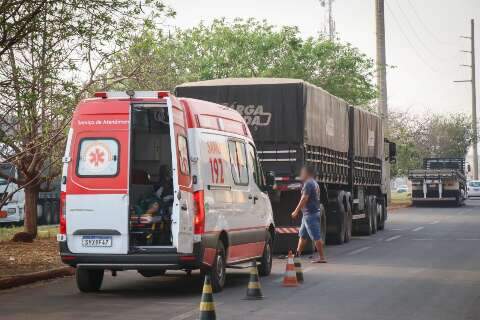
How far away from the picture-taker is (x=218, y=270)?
15.0m

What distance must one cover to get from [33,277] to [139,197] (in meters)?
2.68

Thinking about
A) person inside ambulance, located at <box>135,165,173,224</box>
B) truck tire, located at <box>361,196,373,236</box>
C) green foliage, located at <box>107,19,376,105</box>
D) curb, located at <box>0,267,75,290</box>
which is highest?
green foliage, located at <box>107,19,376,105</box>

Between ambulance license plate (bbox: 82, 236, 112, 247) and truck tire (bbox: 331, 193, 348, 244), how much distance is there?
Result: 474 inches

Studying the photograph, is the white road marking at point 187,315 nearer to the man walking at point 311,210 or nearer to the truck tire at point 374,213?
the man walking at point 311,210

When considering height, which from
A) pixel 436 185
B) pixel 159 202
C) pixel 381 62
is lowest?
pixel 159 202

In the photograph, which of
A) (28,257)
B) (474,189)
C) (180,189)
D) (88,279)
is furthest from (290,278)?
(474,189)

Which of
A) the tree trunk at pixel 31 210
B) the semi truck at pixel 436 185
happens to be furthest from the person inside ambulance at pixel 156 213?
the semi truck at pixel 436 185

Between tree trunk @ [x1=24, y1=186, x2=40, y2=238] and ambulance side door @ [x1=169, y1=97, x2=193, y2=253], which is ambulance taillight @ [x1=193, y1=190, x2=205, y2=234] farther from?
tree trunk @ [x1=24, y1=186, x2=40, y2=238]

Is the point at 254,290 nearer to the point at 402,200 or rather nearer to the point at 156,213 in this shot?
the point at 156,213

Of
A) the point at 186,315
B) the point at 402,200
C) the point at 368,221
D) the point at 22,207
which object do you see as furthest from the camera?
the point at 402,200

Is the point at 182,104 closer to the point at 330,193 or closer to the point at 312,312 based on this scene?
the point at 312,312

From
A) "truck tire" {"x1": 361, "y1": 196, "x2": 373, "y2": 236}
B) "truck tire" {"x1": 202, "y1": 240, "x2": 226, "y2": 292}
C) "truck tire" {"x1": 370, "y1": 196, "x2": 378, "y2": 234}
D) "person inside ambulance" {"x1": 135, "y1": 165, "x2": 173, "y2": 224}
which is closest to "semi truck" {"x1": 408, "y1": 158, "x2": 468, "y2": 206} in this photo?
"truck tire" {"x1": 370, "y1": 196, "x2": 378, "y2": 234}

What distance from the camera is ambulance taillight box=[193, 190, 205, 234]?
14.1 meters

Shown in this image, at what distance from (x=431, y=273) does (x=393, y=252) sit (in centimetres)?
549
